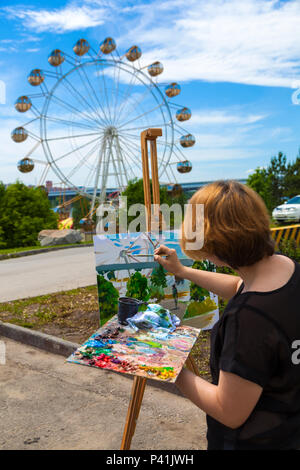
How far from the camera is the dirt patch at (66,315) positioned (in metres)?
4.24

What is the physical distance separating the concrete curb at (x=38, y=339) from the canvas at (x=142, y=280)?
475 millimetres

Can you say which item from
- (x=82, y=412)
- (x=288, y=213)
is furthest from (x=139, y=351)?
(x=288, y=213)

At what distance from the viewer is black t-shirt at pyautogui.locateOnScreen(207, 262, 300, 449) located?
3.99 ft

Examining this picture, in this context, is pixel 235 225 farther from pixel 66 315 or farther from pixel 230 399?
pixel 66 315

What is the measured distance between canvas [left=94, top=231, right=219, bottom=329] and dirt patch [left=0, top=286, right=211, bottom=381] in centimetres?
13

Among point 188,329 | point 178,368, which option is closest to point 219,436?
point 178,368

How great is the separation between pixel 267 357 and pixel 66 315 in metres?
4.56

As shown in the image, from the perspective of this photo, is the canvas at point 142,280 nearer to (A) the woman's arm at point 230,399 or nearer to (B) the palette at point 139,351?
(B) the palette at point 139,351

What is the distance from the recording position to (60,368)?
154 inches

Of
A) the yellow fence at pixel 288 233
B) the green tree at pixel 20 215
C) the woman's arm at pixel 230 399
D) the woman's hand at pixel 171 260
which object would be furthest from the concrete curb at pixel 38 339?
the green tree at pixel 20 215

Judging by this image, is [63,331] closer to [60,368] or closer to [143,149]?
[60,368]

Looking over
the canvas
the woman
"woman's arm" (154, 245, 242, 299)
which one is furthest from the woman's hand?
the canvas

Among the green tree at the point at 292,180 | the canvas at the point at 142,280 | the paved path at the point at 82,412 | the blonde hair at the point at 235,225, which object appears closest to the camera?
the blonde hair at the point at 235,225

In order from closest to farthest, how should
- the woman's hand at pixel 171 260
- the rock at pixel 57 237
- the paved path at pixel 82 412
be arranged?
the woman's hand at pixel 171 260
the paved path at pixel 82 412
the rock at pixel 57 237
